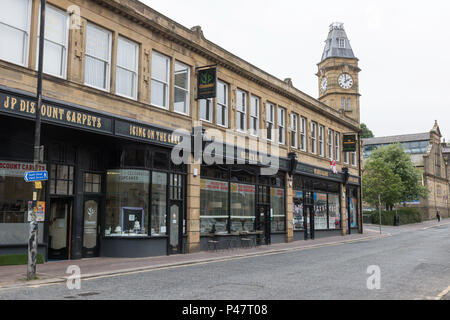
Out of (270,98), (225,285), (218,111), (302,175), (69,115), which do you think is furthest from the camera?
(302,175)

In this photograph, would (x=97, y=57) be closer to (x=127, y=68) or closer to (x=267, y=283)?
(x=127, y=68)

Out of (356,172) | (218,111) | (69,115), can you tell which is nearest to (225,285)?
(69,115)

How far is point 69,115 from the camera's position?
46.9 ft

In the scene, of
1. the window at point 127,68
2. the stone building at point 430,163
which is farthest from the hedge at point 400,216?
the window at point 127,68

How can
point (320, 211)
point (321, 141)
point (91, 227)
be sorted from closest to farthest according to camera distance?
point (91, 227)
point (320, 211)
point (321, 141)

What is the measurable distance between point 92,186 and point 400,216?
146ft

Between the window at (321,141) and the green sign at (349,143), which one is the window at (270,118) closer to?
the window at (321,141)

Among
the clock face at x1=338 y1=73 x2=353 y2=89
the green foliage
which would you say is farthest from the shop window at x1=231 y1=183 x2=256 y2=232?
the clock face at x1=338 y1=73 x2=353 y2=89

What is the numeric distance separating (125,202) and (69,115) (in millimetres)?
4406

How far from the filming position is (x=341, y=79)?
41219 millimetres

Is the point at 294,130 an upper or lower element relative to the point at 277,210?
upper

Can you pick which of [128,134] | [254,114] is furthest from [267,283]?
[254,114]

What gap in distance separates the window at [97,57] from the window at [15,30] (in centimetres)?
235

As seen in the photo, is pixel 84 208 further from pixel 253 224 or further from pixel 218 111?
pixel 253 224
